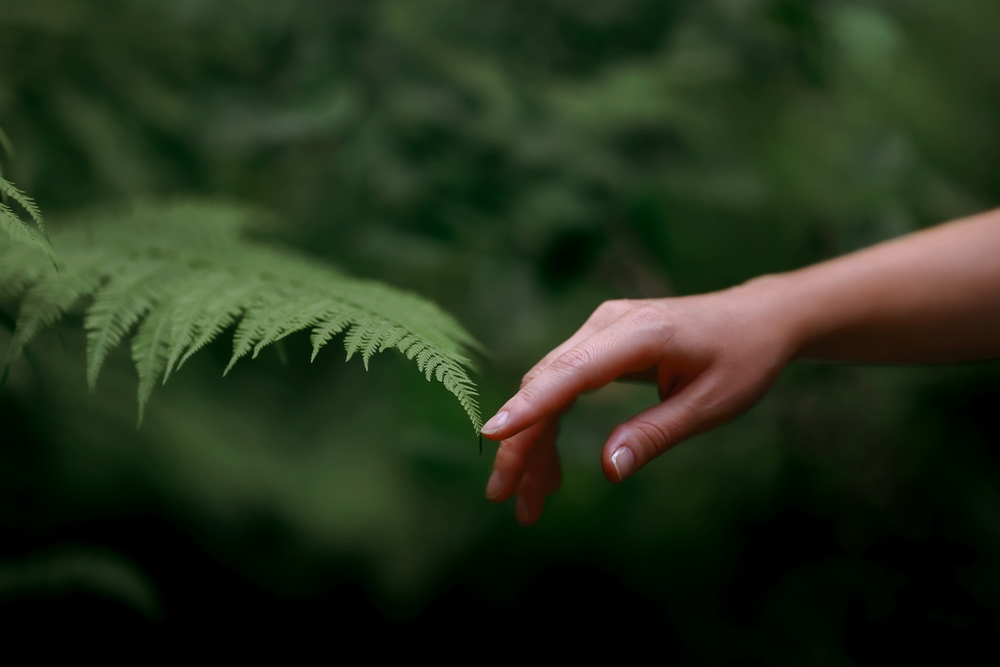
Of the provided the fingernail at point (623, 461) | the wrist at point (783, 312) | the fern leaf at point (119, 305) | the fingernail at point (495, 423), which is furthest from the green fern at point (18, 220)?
the wrist at point (783, 312)

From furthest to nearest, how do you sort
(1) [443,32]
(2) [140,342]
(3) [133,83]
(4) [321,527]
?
(1) [443,32] < (3) [133,83] < (4) [321,527] < (2) [140,342]

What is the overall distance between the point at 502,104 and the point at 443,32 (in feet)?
0.67

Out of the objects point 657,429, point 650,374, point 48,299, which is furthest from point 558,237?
point 48,299

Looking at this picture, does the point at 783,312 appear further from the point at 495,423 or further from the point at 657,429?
the point at 495,423

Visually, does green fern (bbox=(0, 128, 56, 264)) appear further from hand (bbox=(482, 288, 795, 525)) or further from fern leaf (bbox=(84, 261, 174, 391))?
hand (bbox=(482, 288, 795, 525))

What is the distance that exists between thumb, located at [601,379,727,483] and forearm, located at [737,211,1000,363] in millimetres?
117

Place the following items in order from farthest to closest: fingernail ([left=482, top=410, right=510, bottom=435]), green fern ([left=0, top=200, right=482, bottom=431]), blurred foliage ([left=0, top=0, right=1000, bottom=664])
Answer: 1. blurred foliage ([left=0, top=0, right=1000, bottom=664])
2. green fern ([left=0, top=200, right=482, bottom=431])
3. fingernail ([left=482, top=410, right=510, bottom=435])

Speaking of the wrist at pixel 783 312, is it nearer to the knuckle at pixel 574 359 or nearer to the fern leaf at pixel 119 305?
the knuckle at pixel 574 359

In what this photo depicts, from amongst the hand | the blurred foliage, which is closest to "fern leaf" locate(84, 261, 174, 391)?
the blurred foliage

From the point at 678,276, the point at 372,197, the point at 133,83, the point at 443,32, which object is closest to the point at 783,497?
the point at 678,276

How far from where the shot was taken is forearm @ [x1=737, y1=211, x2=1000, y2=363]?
610 millimetres

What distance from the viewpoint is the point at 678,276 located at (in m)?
1.11

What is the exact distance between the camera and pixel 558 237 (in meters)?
1.08

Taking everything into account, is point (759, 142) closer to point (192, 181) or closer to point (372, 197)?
point (372, 197)
